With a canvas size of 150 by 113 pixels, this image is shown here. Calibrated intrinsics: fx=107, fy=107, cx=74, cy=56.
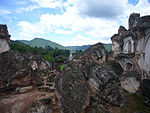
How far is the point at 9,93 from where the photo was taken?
989 cm

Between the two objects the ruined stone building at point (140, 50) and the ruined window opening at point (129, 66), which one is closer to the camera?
the ruined stone building at point (140, 50)

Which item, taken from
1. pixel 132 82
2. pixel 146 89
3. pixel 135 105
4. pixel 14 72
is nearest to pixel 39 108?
pixel 14 72

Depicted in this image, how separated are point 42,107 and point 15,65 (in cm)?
658

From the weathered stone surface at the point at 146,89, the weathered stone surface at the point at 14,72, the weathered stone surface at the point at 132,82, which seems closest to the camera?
the weathered stone surface at the point at 14,72

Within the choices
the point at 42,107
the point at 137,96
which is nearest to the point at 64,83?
the point at 42,107

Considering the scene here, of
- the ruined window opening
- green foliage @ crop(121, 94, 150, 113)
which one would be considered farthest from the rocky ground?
the ruined window opening

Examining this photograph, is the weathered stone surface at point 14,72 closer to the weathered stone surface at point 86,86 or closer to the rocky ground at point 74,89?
the rocky ground at point 74,89

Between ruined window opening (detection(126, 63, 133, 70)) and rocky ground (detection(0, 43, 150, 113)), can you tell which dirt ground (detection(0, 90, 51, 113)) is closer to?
rocky ground (detection(0, 43, 150, 113))

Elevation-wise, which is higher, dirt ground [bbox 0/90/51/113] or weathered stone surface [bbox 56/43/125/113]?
weathered stone surface [bbox 56/43/125/113]

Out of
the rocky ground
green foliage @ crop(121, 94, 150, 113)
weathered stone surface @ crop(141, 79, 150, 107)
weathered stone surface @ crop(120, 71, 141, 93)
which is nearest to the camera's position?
the rocky ground

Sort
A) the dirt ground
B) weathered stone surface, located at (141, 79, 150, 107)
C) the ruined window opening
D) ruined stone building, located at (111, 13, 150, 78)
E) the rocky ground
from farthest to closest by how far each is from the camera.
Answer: the ruined window opening < ruined stone building, located at (111, 13, 150, 78) < weathered stone surface, located at (141, 79, 150, 107) < the dirt ground < the rocky ground

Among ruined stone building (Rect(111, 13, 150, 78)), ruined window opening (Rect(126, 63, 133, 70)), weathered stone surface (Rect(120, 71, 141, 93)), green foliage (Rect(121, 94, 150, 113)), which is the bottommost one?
green foliage (Rect(121, 94, 150, 113))

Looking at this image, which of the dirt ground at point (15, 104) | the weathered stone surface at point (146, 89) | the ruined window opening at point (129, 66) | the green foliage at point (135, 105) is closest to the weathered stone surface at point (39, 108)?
the dirt ground at point (15, 104)

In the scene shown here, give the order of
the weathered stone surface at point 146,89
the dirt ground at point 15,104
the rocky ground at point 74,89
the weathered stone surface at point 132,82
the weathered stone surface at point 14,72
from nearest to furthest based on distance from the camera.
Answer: the rocky ground at point 74,89 < the dirt ground at point 15,104 < the weathered stone surface at point 14,72 < the weathered stone surface at point 146,89 < the weathered stone surface at point 132,82
